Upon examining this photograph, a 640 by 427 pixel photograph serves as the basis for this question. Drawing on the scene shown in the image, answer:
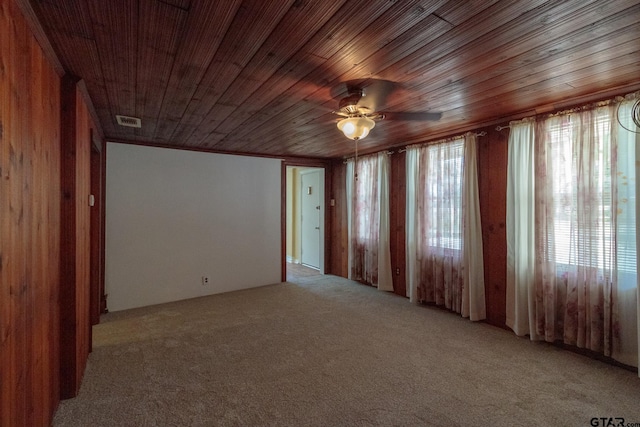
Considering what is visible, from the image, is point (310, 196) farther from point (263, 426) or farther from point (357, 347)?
point (263, 426)

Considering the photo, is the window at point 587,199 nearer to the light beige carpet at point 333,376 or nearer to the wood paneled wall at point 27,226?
the light beige carpet at point 333,376

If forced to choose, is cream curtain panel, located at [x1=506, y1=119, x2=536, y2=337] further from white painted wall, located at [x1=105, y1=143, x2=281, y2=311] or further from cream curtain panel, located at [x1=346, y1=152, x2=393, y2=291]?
white painted wall, located at [x1=105, y1=143, x2=281, y2=311]

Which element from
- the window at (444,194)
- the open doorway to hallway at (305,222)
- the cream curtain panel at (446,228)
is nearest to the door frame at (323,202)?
the open doorway to hallway at (305,222)

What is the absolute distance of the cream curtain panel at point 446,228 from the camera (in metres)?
3.71

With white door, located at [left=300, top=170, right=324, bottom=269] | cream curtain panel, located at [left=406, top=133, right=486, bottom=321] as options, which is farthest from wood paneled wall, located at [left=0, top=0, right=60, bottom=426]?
white door, located at [left=300, top=170, right=324, bottom=269]

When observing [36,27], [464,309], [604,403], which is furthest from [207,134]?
[604,403]

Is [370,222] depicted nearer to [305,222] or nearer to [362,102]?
[305,222]

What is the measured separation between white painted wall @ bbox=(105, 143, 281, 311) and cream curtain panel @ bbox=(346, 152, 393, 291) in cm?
133

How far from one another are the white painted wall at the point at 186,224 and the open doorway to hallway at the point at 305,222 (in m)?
1.11

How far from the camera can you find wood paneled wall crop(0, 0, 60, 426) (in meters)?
1.28

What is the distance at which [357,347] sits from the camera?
3002 millimetres

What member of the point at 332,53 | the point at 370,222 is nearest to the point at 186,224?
the point at 370,222

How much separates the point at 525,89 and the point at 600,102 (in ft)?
2.39

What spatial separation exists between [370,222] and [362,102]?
2890mm
